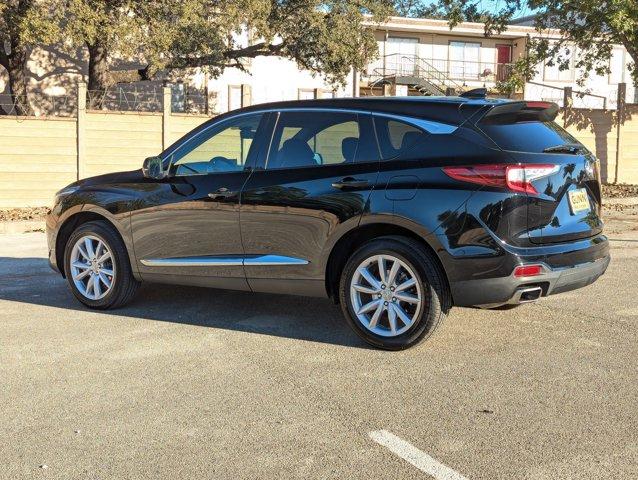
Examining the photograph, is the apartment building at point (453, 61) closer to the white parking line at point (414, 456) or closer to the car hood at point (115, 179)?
the car hood at point (115, 179)

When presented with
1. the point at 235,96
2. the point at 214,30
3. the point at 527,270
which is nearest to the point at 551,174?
the point at 527,270

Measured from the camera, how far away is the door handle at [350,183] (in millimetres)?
5281

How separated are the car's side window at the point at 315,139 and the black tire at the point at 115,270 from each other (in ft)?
5.50

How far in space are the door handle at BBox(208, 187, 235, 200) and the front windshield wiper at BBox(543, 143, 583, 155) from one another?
7.96 ft

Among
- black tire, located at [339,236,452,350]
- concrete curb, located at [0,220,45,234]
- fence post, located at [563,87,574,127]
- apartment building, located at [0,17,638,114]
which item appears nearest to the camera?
black tire, located at [339,236,452,350]

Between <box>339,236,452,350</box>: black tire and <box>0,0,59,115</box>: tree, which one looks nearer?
<box>339,236,452,350</box>: black tire

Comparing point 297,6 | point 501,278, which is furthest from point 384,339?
point 297,6

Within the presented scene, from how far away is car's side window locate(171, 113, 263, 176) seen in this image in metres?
6.06

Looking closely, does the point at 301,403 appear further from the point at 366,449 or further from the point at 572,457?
the point at 572,457

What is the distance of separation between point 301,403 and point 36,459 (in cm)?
146

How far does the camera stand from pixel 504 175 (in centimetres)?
484

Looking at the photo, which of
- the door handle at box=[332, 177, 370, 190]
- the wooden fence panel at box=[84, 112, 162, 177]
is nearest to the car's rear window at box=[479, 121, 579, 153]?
the door handle at box=[332, 177, 370, 190]

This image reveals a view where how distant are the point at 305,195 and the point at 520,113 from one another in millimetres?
1657

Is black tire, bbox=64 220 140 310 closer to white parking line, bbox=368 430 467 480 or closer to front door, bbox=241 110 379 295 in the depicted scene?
front door, bbox=241 110 379 295
